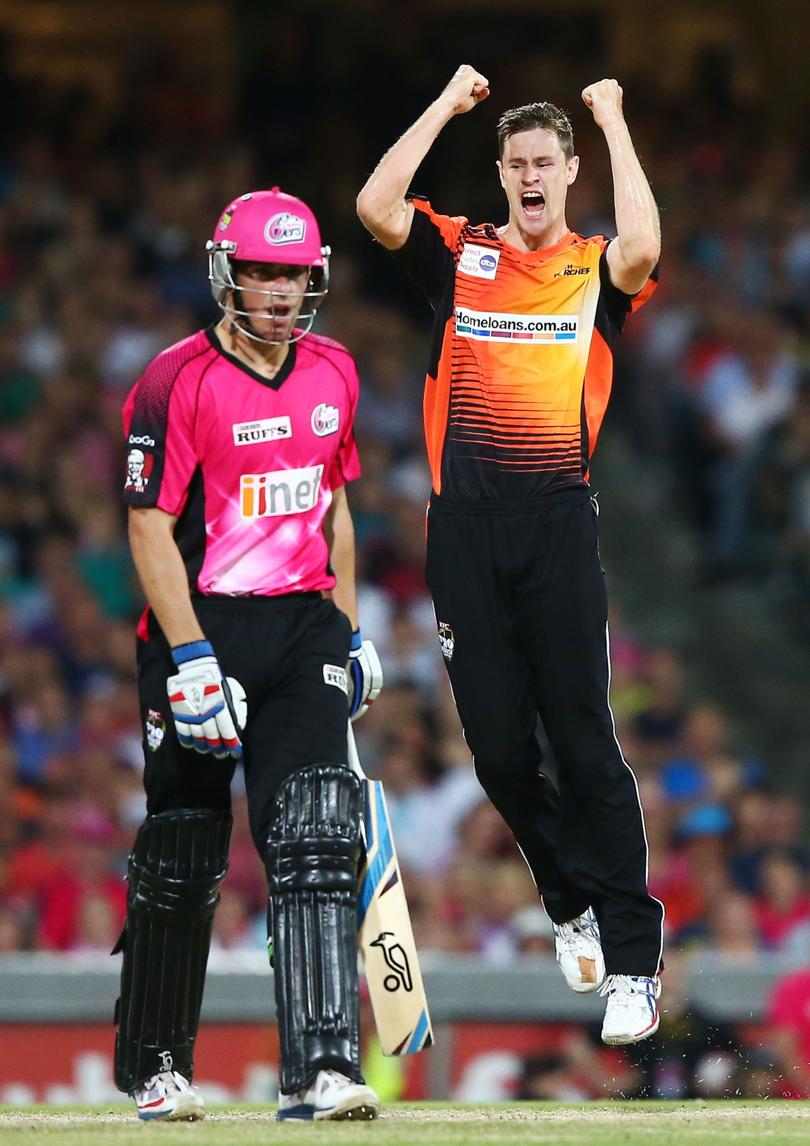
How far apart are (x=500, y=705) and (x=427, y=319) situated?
372 inches

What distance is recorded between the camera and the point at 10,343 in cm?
1375

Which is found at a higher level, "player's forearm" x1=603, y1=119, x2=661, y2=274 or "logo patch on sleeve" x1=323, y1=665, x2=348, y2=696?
"player's forearm" x1=603, y1=119, x2=661, y2=274

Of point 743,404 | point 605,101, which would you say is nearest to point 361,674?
point 605,101

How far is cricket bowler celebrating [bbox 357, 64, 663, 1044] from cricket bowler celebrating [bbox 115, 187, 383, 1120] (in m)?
0.38

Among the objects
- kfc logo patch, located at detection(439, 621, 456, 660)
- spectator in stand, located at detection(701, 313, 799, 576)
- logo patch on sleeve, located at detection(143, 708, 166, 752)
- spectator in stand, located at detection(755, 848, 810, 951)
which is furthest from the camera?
spectator in stand, located at detection(701, 313, 799, 576)

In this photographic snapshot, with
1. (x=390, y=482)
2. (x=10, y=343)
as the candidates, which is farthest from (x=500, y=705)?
(x=10, y=343)

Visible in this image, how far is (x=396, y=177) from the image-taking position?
21.6ft

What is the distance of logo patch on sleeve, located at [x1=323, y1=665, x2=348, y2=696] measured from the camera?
21.3 feet

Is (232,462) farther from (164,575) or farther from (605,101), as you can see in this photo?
(605,101)

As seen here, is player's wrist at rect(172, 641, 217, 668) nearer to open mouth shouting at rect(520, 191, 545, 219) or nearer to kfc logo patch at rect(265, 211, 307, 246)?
kfc logo patch at rect(265, 211, 307, 246)

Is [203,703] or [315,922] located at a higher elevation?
[203,703]

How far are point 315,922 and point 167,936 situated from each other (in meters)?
0.60

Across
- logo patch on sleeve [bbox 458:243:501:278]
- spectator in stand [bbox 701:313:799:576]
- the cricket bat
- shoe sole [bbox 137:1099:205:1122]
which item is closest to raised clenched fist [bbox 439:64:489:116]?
logo patch on sleeve [bbox 458:243:501:278]

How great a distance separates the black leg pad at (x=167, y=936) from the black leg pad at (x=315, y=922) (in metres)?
0.31
